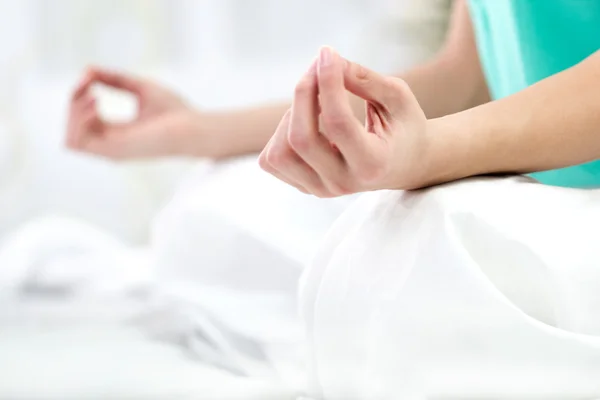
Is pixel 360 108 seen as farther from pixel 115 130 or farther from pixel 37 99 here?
pixel 37 99

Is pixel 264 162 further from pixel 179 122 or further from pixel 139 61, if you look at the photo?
pixel 139 61

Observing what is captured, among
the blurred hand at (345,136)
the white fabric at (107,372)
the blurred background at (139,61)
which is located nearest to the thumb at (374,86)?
the blurred hand at (345,136)

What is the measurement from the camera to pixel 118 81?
1026mm

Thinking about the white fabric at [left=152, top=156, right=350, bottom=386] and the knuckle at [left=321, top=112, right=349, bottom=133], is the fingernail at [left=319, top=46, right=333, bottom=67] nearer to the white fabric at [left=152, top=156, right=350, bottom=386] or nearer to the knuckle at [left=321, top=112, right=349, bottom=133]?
the knuckle at [left=321, top=112, right=349, bottom=133]

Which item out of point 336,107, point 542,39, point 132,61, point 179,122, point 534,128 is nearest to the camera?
point 336,107

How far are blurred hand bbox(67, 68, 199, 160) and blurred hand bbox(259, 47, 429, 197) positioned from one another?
1.89ft

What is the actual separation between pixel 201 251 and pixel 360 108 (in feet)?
1.34

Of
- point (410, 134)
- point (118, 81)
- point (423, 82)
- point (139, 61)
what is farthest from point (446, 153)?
point (139, 61)

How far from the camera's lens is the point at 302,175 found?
39 cm

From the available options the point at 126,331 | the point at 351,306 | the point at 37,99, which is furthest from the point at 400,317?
the point at 37,99

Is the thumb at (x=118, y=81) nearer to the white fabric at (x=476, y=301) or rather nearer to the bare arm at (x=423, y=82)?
the bare arm at (x=423, y=82)

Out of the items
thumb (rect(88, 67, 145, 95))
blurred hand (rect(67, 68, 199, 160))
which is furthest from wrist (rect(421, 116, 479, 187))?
thumb (rect(88, 67, 145, 95))

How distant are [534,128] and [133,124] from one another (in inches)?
26.3

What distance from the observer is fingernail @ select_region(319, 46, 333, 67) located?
0.34 m
